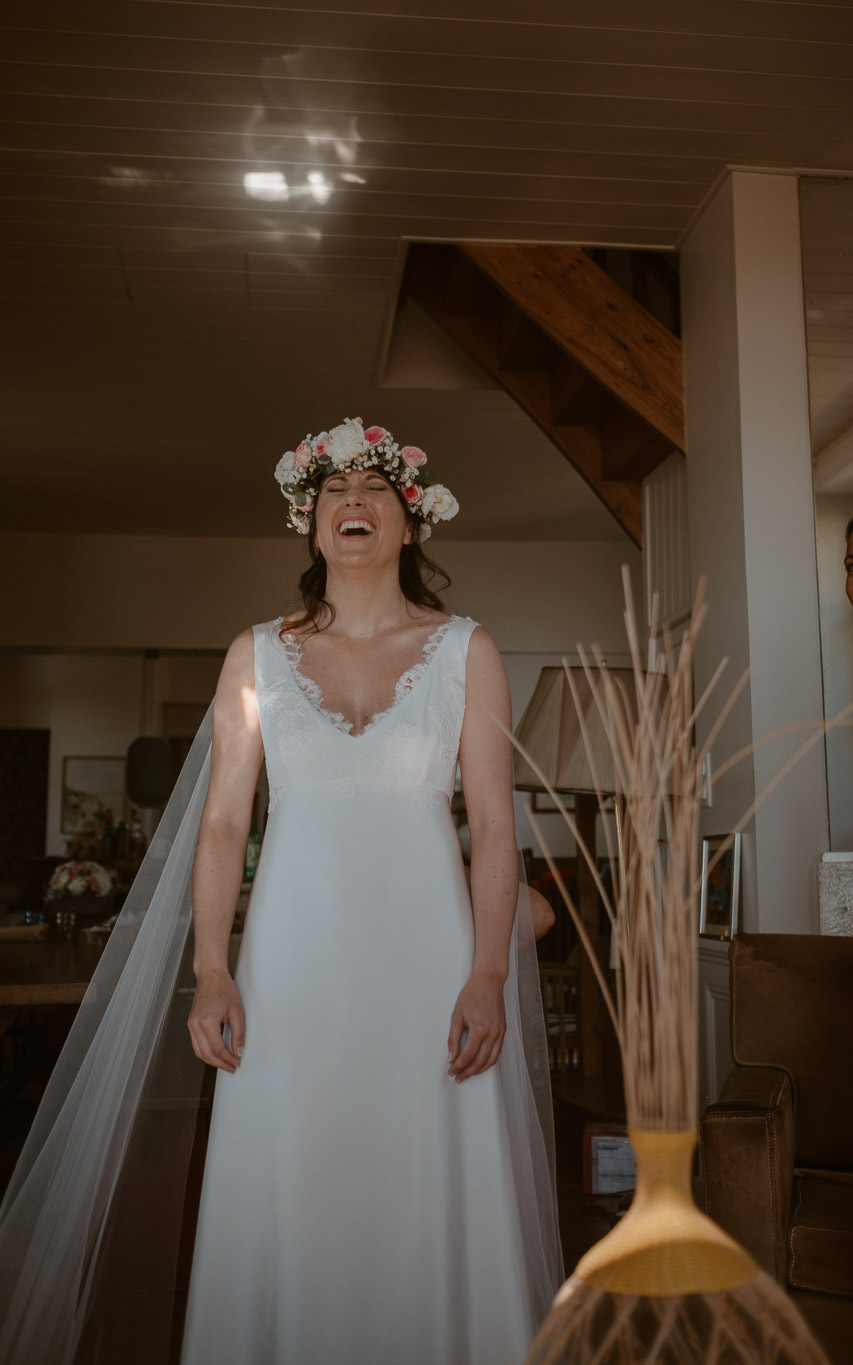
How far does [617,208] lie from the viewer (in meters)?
3.80

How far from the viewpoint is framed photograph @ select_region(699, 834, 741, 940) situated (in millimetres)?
3404

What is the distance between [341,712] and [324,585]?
1.00ft

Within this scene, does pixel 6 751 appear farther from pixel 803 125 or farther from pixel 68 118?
pixel 803 125

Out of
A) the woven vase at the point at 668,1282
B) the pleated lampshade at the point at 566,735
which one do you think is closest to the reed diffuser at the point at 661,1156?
the woven vase at the point at 668,1282

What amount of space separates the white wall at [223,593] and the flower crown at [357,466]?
5.43 metres

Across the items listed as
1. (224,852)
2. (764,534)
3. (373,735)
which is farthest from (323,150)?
(224,852)

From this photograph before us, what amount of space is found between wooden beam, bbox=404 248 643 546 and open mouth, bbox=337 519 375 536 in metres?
3.13

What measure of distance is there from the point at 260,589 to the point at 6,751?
11.6 feet

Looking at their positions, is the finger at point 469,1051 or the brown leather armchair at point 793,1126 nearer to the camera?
the finger at point 469,1051

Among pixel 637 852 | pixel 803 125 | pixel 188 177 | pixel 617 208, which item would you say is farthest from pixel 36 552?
pixel 637 852

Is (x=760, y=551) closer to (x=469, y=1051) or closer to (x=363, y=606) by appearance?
(x=363, y=606)

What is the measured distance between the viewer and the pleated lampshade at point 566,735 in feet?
11.3

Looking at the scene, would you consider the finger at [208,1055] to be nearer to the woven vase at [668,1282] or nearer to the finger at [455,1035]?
the finger at [455,1035]

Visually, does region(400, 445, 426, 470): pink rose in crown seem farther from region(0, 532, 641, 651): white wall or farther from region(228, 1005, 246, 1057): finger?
region(0, 532, 641, 651): white wall
